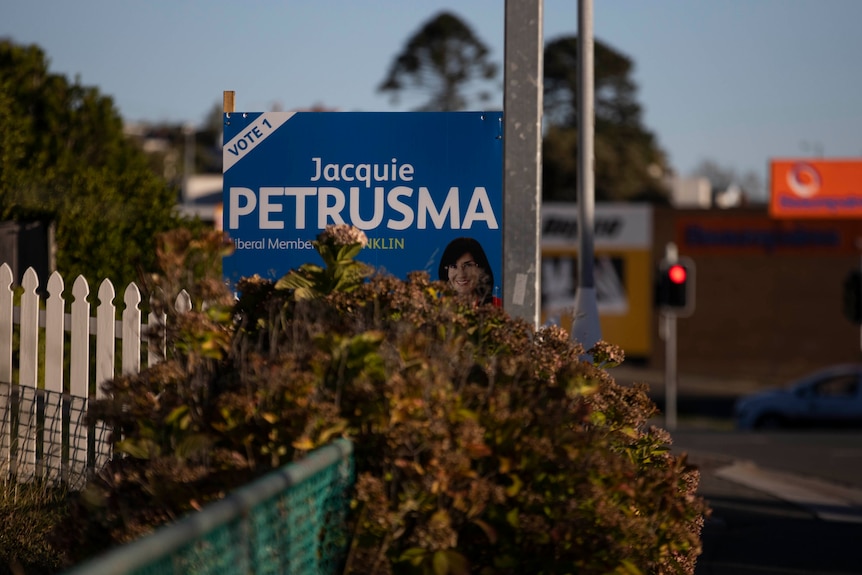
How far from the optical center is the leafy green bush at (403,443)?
3.57 m

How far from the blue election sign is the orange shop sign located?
36.0 m

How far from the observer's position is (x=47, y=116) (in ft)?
34.9

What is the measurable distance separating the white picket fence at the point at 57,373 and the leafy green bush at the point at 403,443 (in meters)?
2.88

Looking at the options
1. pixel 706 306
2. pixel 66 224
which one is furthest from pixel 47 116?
pixel 706 306

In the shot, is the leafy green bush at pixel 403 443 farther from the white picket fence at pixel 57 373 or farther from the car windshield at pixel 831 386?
the car windshield at pixel 831 386

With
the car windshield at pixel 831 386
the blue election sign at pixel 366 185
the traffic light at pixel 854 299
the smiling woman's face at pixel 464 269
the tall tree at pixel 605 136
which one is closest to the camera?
the smiling woman's face at pixel 464 269

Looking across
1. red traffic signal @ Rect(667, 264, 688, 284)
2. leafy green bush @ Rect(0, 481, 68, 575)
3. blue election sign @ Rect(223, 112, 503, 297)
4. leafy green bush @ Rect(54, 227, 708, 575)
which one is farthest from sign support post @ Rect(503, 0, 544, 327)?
red traffic signal @ Rect(667, 264, 688, 284)

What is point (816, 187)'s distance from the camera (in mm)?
40875

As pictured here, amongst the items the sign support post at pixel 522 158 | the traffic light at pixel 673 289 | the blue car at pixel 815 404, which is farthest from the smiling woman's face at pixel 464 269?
the blue car at pixel 815 404

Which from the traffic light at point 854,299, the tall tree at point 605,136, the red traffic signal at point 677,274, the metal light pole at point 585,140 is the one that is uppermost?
the tall tree at point 605,136

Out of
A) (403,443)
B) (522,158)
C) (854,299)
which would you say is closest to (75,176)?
(522,158)

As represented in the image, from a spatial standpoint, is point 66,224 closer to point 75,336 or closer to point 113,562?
point 75,336

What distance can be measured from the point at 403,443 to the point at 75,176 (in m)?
6.33

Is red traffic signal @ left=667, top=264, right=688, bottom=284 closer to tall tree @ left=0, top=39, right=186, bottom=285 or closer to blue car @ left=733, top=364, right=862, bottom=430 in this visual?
blue car @ left=733, top=364, right=862, bottom=430
